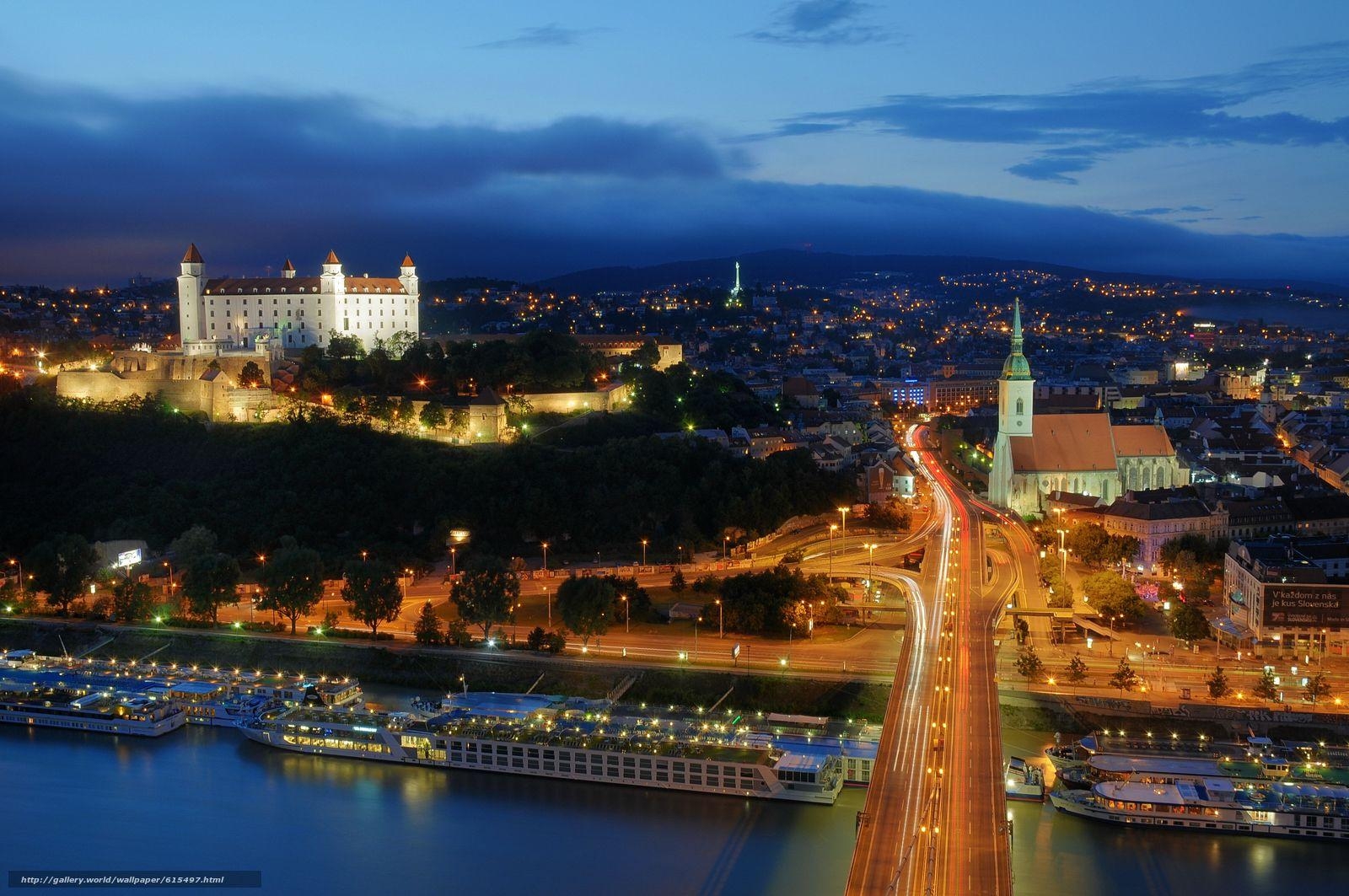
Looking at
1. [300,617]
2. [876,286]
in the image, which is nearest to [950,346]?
[876,286]

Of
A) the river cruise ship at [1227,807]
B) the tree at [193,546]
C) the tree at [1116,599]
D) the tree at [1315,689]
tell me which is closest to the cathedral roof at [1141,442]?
the tree at [1116,599]

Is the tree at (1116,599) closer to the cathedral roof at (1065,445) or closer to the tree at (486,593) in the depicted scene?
the cathedral roof at (1065,445)

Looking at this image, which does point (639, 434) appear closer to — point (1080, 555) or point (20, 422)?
point (1080, 555)

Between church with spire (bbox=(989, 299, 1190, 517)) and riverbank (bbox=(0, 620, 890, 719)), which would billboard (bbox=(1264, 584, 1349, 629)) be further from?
church with spire (bbox=(989, 299, 1190, 517))

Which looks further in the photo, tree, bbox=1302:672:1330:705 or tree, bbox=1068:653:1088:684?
tree, bbox=1068:653:1088:684

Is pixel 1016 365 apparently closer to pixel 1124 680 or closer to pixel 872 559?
pixel 872 559

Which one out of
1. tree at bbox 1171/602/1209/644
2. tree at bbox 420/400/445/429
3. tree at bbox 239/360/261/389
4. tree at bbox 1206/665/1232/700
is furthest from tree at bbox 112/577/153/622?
tree at bbox 1206/665/1232/700
